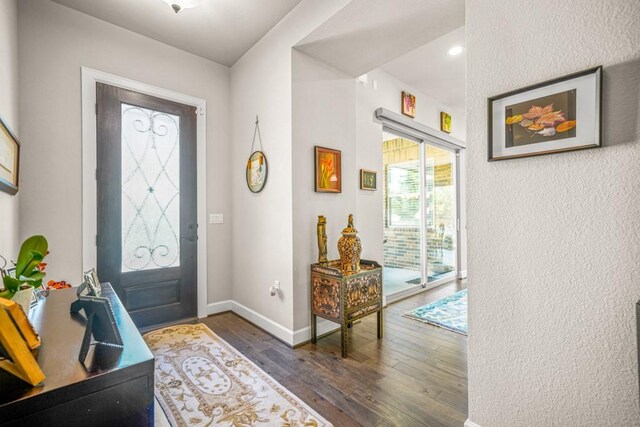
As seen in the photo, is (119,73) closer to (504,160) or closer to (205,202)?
(205,202)

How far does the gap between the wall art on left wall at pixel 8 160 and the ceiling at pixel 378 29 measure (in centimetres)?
212

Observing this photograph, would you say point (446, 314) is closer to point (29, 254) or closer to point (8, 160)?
point (29, 254)

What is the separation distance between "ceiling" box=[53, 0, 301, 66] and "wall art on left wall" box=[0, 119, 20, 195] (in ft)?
4.68

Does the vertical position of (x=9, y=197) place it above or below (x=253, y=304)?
above

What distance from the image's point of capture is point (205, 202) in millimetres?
3307

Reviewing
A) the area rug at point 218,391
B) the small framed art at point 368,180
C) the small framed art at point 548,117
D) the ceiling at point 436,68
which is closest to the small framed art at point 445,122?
the ceiling at point 436,68

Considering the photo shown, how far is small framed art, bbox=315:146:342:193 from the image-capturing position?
2.75 m

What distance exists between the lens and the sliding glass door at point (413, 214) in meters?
4.11

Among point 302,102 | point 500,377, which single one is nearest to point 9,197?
point 302,102

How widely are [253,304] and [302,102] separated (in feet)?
6.87

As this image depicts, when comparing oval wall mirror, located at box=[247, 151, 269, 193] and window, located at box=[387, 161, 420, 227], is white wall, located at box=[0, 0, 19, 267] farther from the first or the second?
window, located at box=[387, 161, 420, 227]

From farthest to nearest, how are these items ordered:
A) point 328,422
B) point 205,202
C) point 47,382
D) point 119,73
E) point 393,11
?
point 205,202, point 119,73, point 393,11, point 328,422, point 47,382

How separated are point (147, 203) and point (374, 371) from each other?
260cm

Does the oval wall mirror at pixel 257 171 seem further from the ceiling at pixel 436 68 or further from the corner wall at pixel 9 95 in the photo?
the ceiling at pixel 436 68
